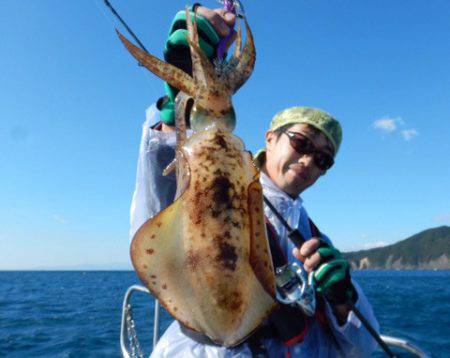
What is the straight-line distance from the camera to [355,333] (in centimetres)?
306

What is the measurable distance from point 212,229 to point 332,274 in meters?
1.48

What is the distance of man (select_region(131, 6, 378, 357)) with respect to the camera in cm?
234

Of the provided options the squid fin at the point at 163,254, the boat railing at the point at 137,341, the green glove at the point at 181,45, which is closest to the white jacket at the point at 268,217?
the green glove at the point at 181,45

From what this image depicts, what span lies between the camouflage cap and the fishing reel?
4.10ft

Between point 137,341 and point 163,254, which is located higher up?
point 163,254

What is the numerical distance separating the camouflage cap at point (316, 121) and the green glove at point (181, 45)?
1.39m

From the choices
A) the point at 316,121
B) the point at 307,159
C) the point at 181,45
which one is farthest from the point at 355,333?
the point at 181,45

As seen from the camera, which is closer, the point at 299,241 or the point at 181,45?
the point at 181,45

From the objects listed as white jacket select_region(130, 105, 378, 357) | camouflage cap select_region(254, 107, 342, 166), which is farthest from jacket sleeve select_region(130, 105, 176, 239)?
camouflage cap select_region(254, 107, 342, 166)

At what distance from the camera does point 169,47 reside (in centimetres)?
220

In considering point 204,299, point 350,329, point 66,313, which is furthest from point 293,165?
point 66,313

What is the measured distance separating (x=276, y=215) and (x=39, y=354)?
12.9 meters

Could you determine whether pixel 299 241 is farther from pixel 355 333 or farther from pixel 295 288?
pixel 355 333

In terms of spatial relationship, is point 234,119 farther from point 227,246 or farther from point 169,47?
point 169,47
